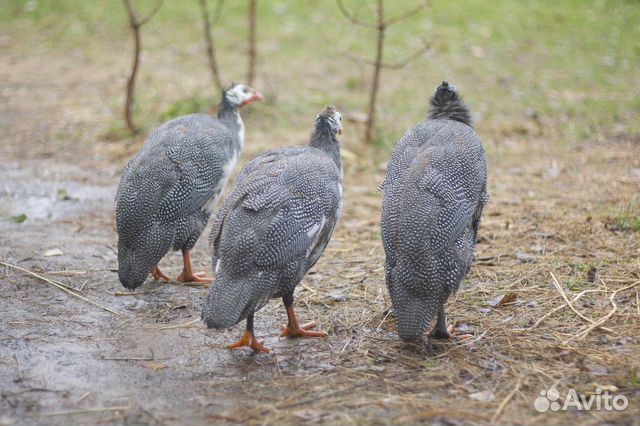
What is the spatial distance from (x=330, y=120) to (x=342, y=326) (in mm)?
1395

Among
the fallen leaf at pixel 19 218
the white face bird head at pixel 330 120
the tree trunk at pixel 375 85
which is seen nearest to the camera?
the white face bird head at pixel 330 120

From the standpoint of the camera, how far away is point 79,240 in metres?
6.19

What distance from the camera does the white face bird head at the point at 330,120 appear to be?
5215mm

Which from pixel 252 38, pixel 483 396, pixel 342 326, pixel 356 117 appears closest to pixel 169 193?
pixel 342 326

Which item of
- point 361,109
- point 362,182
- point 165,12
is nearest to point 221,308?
point 362,182

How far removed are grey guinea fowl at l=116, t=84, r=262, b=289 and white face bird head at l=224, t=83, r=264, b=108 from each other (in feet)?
2.07

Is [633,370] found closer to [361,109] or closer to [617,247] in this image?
[617,247]

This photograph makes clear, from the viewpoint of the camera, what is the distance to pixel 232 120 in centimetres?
637

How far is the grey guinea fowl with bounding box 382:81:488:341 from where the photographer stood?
410cm

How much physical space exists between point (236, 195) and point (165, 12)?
9.54 meters

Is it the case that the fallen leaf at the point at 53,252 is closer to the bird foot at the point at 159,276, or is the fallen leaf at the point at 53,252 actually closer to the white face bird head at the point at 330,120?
the bird foot at the point at 159,276

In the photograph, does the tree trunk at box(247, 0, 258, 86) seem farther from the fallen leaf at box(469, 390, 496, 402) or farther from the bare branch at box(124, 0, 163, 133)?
the fallen leaf at box(469, 390, 496, 402)

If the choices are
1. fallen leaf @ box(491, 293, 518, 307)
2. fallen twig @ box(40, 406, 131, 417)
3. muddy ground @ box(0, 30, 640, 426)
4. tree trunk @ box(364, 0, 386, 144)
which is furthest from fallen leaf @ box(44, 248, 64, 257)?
tree trunk @ box(364, 0, 386, 144)

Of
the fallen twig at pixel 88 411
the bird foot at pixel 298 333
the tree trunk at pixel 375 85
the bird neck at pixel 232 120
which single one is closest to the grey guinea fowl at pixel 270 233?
the bird foot at pixel 298 333
